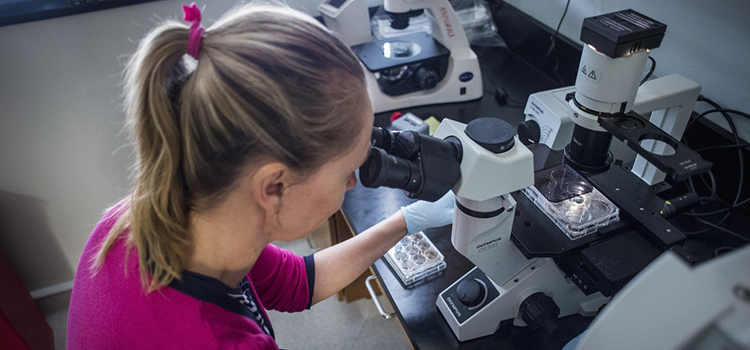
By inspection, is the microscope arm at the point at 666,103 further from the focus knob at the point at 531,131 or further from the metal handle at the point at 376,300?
the metal handle at the point at 376,300

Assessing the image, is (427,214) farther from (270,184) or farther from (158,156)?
(158,156)

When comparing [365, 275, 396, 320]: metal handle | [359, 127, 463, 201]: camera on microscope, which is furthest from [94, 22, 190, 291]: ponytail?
[365, 275, 396, 320]: metal handle

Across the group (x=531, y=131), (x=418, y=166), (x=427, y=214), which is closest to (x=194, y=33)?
(x=418, y=166)

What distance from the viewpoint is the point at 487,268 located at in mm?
854

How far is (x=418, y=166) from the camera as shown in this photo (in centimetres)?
70

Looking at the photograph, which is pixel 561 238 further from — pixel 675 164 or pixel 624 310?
pixel 624 310

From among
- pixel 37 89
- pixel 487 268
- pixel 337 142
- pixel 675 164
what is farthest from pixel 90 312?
pixel 37 89

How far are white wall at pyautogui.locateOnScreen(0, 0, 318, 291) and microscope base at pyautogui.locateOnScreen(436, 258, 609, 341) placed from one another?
1.38 metres

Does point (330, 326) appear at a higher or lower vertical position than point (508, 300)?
lower

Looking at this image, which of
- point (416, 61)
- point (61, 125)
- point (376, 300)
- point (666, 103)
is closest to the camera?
point (666, 103)

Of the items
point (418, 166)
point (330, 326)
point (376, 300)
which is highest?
point (418, 166)

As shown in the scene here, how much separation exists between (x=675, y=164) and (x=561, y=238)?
21cm

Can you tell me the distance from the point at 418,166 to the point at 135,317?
489 millimetres

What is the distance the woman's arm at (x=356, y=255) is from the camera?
3.45 feet
